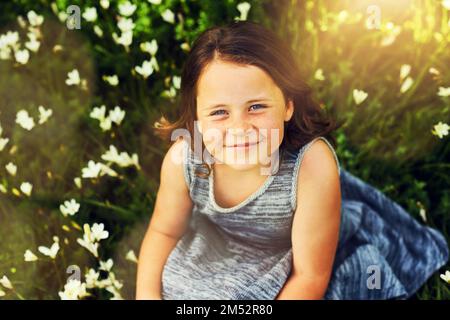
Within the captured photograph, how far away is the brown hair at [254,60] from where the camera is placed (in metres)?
1.56

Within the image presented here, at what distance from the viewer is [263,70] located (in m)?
1.56

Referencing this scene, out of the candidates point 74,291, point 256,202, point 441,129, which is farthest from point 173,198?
point 441,129

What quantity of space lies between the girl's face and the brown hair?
25 mm

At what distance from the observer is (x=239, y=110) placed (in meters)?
1.55

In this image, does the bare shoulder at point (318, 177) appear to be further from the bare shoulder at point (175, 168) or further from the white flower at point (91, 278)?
the white flower at point (91, 278)

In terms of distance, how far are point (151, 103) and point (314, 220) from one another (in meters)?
1.09

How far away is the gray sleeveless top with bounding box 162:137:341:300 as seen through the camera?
1.76 metres

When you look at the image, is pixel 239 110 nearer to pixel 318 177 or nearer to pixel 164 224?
pixel 318 177

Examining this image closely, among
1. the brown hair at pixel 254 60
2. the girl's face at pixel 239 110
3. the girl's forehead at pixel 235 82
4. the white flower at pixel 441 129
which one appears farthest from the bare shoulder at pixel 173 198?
the white flower at pixel 441 129

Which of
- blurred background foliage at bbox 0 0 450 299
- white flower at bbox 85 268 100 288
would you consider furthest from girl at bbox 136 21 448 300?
blurred background foliage at bbox 0 0 450 299

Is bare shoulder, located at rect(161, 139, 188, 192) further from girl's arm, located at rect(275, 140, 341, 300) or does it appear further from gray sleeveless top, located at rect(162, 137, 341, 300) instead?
girl's arm, located at rect(275, 140, 341, 300)
